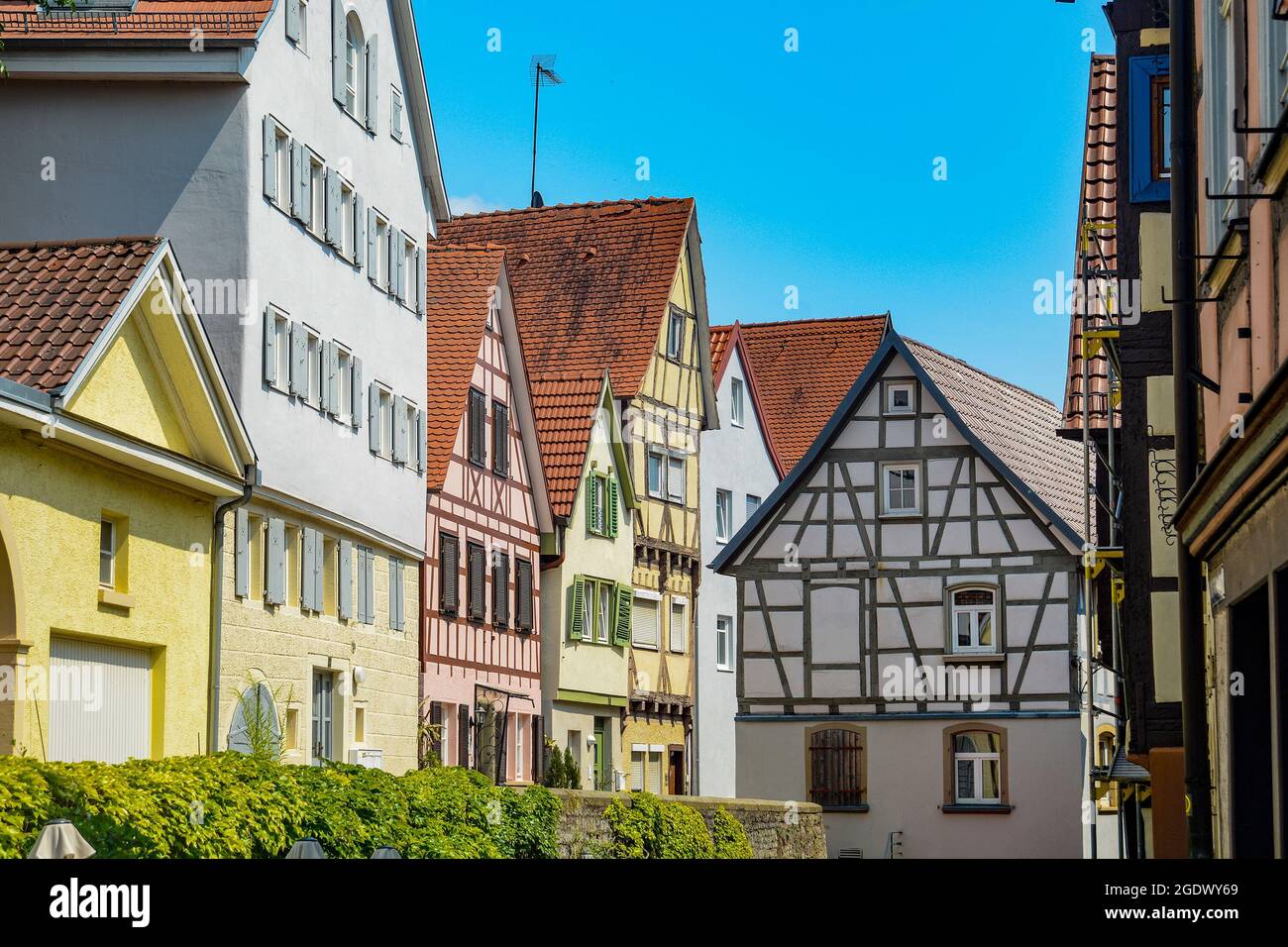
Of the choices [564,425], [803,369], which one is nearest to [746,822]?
[564,425]

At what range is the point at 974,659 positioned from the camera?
3428cm

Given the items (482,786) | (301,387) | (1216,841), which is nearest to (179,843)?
(1216,841)

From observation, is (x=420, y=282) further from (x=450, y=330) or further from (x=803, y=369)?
(x=803, y=369)

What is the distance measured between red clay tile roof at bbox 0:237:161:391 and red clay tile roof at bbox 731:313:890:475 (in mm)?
31920

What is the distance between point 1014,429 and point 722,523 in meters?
9.21

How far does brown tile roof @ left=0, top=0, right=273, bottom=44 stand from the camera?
870 inches

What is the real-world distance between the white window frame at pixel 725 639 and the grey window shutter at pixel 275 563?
888 inches

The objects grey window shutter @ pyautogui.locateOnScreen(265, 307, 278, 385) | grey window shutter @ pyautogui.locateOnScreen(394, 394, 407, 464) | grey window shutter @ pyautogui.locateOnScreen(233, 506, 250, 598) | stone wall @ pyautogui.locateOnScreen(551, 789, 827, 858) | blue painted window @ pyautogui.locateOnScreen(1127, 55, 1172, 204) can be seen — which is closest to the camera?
blue painted window @ pyautogui.locateOnScreen(1127, 55, 1172, 204)

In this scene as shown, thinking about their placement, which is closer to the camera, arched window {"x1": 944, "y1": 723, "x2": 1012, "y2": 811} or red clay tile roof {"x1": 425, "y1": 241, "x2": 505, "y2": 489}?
red clay tile roof {"x1": 425, "y1": 241, "x2": 505, "y2": 489}

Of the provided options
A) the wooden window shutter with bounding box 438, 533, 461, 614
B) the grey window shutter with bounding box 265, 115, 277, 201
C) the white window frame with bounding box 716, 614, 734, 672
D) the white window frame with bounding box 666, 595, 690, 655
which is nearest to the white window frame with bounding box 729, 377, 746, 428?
the white window frame with bounding box 716, 614, 734, 672

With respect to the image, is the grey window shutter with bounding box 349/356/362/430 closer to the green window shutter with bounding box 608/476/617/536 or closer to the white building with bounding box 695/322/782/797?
the green window shutter with bounding box 608/476/617/536

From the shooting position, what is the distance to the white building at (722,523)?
43.3 m

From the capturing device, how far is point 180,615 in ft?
64.0

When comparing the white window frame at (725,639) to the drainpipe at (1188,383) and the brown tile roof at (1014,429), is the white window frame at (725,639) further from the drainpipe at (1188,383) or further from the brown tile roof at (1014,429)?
the drainpipe at (1188,383)
